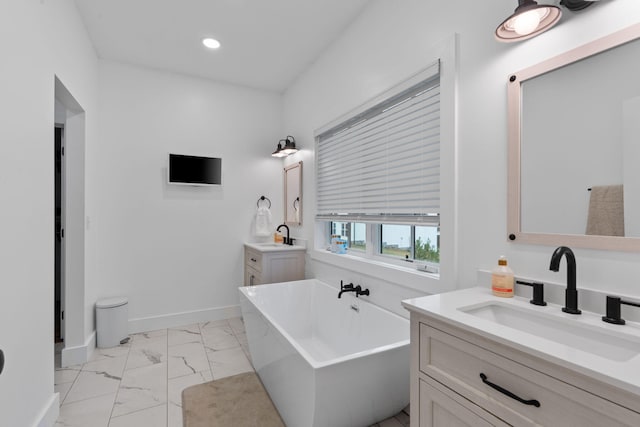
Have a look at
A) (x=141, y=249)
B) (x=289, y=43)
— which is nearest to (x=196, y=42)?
(x=289, y=43)

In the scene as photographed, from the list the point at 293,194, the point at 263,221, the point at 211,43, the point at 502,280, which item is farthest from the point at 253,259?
the point at 502,280

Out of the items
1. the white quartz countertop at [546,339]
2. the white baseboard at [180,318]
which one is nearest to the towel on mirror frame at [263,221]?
the white baseboard at [180,318]

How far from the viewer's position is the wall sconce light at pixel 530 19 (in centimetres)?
115

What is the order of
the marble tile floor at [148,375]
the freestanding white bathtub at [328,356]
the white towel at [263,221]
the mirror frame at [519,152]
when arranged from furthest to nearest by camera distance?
the white towel at [263,221], the marble tile floor at [148,375], the freestanding white bathtub at [328,356], the mirror frame at [519,152]

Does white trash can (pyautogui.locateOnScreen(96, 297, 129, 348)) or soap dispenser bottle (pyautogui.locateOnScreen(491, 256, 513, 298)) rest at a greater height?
soap dispenser bottle (pyautogui.locateOnScreen(491, 256, 513, 298))

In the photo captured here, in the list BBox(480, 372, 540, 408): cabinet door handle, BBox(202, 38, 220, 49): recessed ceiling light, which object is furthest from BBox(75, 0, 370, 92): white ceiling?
BBox(480, 372, 540, 408): cabinet door handle

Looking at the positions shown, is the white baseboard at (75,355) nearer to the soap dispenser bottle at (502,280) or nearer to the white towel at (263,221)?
the white towel at (263,221)

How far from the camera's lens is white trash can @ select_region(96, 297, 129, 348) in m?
2.89

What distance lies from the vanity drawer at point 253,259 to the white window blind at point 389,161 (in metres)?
0.88

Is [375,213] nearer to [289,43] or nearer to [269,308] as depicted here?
[269,308]

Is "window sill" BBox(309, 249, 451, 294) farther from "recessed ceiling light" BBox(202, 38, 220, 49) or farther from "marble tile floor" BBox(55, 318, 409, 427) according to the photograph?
"recessed ceiling light" BBox(202, 38, 220, 49)

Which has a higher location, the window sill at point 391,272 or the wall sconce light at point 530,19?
the wall sconce light at point 530,19

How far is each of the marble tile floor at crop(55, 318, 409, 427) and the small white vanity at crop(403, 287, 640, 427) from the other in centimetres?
88

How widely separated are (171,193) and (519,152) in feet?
10.9
